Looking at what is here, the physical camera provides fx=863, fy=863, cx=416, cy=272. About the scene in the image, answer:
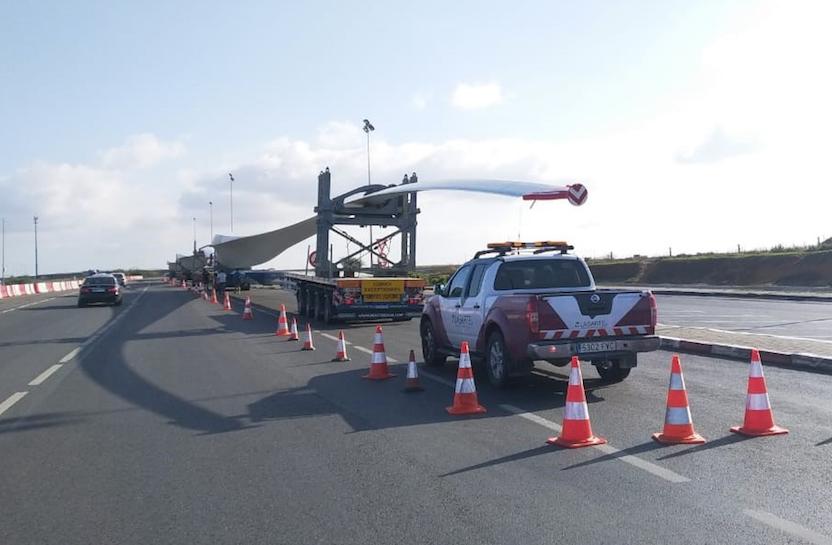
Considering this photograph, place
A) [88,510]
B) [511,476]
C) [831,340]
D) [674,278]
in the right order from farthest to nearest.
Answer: [674,278] → [831,340] → [511,476] → [88,510]

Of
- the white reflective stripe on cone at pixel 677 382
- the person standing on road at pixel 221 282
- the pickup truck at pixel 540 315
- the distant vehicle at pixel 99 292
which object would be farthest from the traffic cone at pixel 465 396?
the person standing on road at pixel 221 282

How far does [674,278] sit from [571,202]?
1689 inches

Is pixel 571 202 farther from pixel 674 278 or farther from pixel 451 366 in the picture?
pixel 674 278

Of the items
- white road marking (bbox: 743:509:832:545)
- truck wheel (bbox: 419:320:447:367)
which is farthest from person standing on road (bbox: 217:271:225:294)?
white road marking (bbox: 743:509:832:545)

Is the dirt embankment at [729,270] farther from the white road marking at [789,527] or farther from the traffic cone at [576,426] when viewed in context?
the white road marking at [789,527]

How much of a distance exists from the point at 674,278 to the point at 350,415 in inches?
1910

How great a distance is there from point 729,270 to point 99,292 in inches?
1418

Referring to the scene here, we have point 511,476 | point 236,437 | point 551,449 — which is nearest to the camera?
point 511,476

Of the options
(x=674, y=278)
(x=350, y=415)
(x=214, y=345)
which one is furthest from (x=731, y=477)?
(x=674, y=278)

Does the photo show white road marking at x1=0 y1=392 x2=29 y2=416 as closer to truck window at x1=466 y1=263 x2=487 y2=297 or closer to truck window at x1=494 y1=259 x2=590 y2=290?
truck window at x1=466 y1=263 x2=487 y2=297

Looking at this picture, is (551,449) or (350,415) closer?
(551,449)

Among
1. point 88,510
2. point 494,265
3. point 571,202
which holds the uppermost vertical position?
point 571,202

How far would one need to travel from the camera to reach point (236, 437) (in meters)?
8.67

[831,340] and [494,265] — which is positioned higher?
[494,265]
